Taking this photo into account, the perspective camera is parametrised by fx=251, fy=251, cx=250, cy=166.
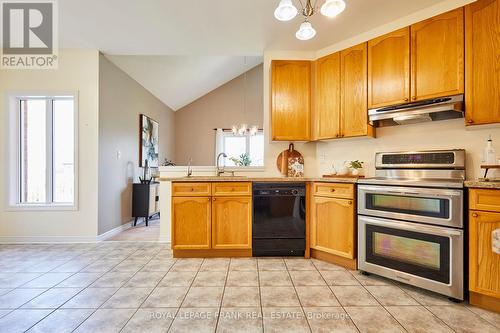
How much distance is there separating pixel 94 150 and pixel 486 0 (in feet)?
14.9

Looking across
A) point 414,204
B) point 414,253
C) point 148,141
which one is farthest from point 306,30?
point 148,141

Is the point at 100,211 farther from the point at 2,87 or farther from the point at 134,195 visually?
the point at 2,87

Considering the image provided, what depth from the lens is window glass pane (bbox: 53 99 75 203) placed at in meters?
3.70

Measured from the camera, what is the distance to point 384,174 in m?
2.73

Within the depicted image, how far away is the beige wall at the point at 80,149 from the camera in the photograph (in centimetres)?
352

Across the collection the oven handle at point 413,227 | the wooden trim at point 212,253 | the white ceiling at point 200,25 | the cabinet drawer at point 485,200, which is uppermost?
the white ceiling at point 200,25

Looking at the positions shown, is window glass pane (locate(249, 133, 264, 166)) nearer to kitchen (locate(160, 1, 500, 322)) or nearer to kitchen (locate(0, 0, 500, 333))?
kitchen (locate(0, 0, 500, 333))

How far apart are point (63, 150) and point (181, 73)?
2910 mm

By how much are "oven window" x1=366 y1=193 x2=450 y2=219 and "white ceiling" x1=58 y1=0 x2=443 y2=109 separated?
1880 mm

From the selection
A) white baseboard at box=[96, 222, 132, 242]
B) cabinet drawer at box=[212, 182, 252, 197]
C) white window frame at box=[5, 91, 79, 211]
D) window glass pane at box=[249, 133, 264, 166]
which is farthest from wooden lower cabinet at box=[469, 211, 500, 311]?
window glass pane at box=[249, 133, 264, 166]

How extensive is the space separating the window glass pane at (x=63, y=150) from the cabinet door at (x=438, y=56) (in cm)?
441

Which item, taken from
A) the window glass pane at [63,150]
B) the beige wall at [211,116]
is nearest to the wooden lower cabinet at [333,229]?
the window glass pane at [63,150]

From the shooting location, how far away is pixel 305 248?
2.94 m

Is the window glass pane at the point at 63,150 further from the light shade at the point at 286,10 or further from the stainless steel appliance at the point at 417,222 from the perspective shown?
the stainless steel appliance at the point at 417,222
